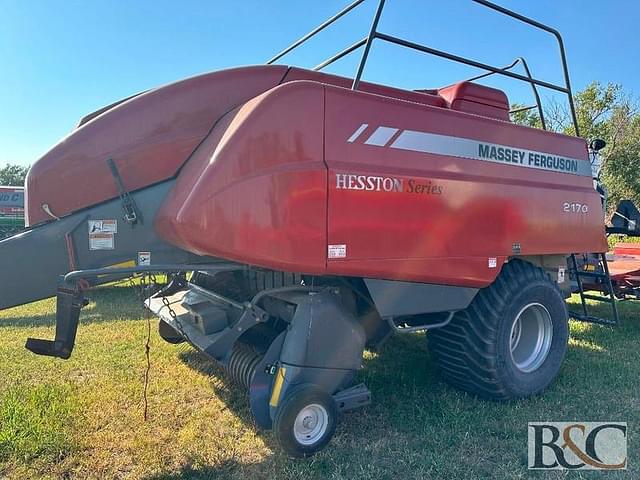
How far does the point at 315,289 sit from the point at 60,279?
4.53 feet

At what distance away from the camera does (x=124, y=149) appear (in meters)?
2.75

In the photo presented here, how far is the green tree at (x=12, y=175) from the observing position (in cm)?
5764

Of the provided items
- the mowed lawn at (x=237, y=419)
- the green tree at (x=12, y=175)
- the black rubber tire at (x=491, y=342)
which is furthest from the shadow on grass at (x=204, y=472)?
the green tree at (x=12, y=175)

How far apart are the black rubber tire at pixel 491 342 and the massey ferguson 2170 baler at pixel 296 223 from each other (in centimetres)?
1

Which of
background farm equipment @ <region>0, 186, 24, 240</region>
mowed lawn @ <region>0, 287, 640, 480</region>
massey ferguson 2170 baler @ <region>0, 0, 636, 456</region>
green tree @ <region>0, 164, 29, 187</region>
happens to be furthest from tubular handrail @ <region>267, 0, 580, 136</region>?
green tree @ <region>0, 164, 29, 187</region>

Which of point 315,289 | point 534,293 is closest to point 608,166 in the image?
point 534,293

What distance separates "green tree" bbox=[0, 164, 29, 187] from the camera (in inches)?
2269

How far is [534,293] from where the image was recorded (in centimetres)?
369

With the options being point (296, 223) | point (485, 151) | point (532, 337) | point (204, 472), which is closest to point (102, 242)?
point (296, 223)

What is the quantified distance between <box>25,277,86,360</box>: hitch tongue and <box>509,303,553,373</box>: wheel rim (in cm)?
303

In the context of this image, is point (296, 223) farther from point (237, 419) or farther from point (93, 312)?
point (93, 312)

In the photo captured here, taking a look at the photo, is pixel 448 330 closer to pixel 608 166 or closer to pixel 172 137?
pixel 172 137

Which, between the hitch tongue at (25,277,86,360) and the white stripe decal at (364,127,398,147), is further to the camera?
the white stripe decal at (364,127,398,147)

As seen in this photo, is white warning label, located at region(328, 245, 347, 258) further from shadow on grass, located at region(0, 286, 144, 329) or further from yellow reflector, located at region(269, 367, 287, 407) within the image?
shadow on grass, located at region(0, 286, 144, 329)
